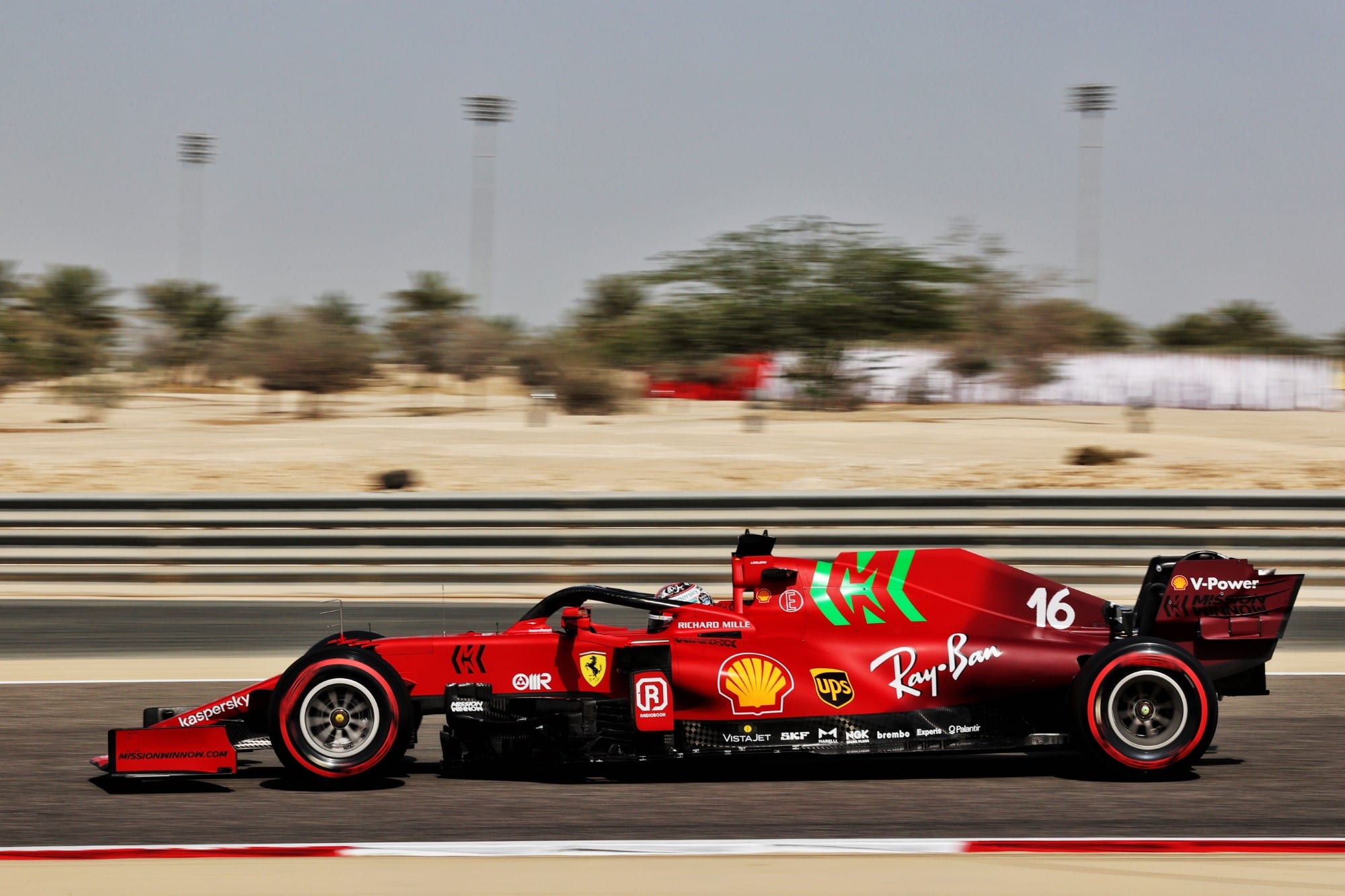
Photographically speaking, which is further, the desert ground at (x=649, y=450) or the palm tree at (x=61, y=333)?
the palm tree at (x=61, y=333)

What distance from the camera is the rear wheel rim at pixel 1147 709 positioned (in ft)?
19.5

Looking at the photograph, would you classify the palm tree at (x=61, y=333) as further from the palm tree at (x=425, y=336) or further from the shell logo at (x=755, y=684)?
the shell logo at (x=755, y=684)

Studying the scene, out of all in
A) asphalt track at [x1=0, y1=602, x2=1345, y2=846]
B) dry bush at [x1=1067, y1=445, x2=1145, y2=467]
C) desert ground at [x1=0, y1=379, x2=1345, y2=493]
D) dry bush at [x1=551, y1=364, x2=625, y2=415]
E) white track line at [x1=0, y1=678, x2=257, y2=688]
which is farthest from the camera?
dry bush at [x1=551, y1=364, x2=625, y2=415]

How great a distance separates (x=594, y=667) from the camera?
19.8 ft

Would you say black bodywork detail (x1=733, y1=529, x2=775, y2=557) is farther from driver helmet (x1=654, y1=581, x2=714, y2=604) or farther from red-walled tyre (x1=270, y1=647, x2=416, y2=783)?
red-walled tyre (x1=270, y1=647, x2=416, y2=783)

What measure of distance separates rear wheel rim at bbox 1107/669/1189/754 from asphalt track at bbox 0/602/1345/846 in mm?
201

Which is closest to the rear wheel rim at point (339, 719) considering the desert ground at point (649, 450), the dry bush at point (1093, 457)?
the desert ground at point (649, 450)

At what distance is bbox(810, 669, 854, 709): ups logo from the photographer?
19.4 feet

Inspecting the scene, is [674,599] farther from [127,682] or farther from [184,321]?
[184,321]

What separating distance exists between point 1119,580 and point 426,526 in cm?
524

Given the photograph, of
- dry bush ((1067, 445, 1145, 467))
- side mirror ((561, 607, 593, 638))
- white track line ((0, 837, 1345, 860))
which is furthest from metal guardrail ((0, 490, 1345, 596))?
white track line ((0, 837, 1345, 860))

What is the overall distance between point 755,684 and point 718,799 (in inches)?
20.1

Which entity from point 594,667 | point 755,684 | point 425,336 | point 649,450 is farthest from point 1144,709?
point 425,336

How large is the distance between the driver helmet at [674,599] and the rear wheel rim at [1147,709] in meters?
1.80
